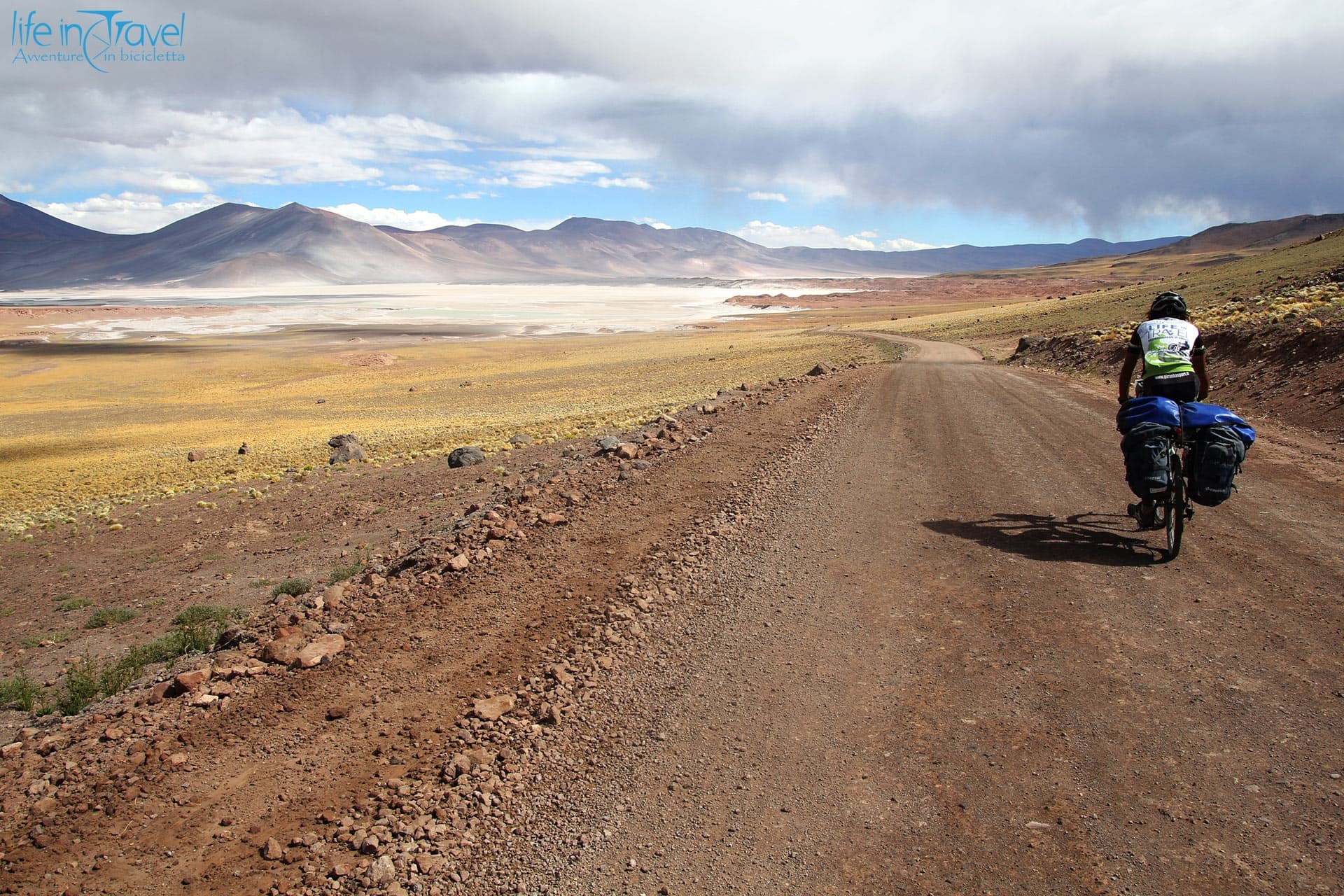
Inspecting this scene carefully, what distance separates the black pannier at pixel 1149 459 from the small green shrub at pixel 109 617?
12.3 m

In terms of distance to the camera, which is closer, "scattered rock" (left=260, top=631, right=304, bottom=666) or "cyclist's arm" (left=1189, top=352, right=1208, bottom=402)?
"scattered rock" (left=260, top=631, right=304, bottom=666)

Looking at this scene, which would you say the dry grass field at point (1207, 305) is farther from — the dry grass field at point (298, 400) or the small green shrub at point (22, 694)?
the small green shrub at point (22, 694)

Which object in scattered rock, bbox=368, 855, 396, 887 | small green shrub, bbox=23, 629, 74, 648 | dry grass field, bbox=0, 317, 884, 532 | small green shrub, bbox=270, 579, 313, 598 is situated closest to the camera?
scattered rock, bbox=368, 855, 396, 887

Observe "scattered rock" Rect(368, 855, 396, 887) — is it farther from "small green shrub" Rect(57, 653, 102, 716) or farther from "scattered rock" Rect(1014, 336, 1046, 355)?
"scattered rock" Rect(1014, 336, 1046, 355)

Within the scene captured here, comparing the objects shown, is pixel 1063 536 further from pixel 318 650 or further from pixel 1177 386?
pixel 318 650

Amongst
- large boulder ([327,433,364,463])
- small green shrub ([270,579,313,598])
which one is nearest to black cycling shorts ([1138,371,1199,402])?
small green shrub ([270,579,313,598])

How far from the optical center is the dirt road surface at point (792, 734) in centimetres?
343

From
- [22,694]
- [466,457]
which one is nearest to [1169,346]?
[22,694]

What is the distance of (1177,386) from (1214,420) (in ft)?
1.50

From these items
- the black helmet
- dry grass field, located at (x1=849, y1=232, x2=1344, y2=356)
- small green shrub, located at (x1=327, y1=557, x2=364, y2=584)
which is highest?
dry grass field, located at (x1=849, y1=232, x2=1344, y2=356)

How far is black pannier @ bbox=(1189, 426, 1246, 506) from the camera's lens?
638 cm

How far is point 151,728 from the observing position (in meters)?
5.17

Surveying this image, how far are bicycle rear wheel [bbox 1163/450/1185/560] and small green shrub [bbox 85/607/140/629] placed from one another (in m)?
12.4

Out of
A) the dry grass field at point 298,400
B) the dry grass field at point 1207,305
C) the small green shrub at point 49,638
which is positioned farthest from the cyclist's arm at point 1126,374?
the dry grass field at point 298,400
